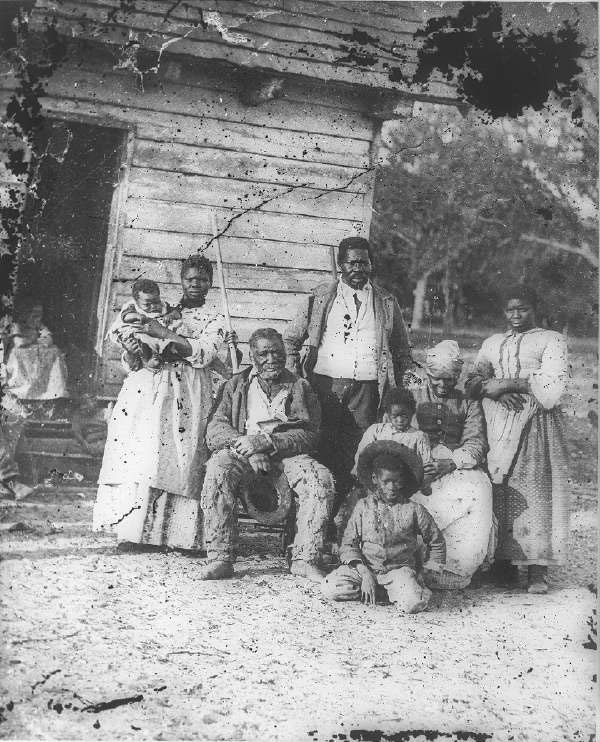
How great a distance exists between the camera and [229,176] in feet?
16.8

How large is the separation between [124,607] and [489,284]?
6821 millimetres

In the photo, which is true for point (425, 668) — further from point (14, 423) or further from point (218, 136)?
point (218, 136)

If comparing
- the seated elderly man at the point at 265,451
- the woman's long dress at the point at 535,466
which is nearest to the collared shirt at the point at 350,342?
the seated elderly man at the point at 265,451

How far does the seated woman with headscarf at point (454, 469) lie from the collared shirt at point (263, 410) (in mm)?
801

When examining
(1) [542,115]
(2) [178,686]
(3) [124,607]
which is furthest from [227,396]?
(1) [542,115]

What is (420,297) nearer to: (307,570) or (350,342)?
(350,342)

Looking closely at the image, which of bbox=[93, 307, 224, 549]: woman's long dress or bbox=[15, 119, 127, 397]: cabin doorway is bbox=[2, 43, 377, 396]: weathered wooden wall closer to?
bbox=[15, 119, 127, 397]: cabin doorway

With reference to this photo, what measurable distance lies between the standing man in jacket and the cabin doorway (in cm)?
185

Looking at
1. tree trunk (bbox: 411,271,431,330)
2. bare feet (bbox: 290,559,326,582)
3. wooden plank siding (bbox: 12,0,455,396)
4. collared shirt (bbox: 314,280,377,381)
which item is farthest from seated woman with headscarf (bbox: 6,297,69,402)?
tree trunk (bbox: 411,271,431,330)

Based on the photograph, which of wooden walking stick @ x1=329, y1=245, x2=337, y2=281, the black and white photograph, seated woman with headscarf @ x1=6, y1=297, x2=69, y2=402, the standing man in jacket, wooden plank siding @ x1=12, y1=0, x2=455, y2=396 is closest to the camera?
the black and white photograph

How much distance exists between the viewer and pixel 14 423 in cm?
495

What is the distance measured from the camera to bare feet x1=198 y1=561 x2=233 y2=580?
12.4 feet

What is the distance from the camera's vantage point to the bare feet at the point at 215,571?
12.4ft

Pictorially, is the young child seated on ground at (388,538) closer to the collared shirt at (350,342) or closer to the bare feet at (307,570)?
the bare feet at (307,570)
